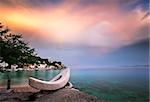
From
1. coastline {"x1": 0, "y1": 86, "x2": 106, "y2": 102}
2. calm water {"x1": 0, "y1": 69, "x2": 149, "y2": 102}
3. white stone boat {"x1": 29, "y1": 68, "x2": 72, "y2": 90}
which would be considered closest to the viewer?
coastline {"x1": 0, "y1": 86, "x2": 106, "y2": 102}

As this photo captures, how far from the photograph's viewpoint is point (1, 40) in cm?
2128

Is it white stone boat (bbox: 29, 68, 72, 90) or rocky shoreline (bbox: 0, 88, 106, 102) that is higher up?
white stone boat (bbox: 29, 68, 72, 90)

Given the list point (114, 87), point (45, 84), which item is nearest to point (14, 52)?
point (45, 84)

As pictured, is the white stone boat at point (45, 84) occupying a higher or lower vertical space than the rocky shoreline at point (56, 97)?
higher

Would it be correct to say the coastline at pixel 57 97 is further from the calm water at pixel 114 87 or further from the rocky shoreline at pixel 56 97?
the calm water at pixel 114 87

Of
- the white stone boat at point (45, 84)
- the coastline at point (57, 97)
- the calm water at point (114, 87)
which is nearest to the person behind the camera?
the coastline at point (57, 97)

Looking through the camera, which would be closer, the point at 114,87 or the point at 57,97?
the point at 57,97

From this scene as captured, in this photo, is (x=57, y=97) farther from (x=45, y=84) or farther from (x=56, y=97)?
(x=45, y=84)

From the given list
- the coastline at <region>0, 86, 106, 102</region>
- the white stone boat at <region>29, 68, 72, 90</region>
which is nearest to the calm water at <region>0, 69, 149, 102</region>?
the white stone boat at <region>29, 68, 72, 90</region>

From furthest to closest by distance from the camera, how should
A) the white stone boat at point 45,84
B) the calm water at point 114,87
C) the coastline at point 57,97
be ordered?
the calm water at point 114,87, the white stone boat at point 45,84, the coastline at point 57,97

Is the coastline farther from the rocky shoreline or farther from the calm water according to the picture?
the calm water

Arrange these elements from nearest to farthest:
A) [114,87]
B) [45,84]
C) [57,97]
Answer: [57,97] < [45,84] < [114,87]

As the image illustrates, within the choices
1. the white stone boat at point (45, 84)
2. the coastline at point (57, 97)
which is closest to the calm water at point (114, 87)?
the white stone boat at point (45, 84)

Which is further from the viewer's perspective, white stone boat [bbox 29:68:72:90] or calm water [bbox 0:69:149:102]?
calm water [bbox 0:69:149:102]
